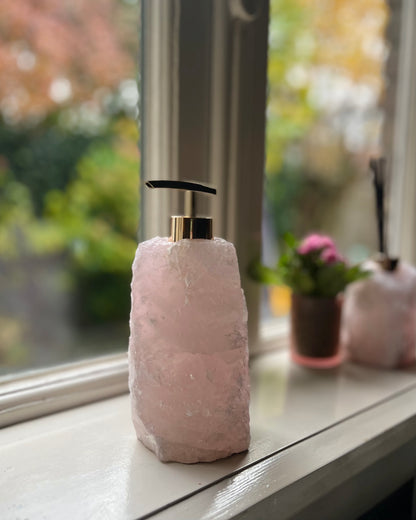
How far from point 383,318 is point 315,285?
0.13 metres

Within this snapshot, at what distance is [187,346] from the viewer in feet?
1.51

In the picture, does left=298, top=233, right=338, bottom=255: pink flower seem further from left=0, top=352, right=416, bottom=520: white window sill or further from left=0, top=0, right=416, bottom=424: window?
left=0, top=352, right=416, bottom=520: white window sill

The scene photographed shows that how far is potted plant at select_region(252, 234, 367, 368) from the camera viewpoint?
29.7 inches

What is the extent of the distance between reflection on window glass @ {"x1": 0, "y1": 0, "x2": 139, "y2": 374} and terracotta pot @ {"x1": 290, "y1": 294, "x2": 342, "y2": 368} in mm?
1646

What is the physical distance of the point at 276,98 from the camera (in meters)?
1.63

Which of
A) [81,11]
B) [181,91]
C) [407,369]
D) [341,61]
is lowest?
[407,369]

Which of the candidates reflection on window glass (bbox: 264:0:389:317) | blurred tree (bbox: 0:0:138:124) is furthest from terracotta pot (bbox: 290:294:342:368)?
blurred tree (bbox: 0:0:138:124)

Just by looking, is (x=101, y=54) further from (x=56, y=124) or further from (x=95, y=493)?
(x=95, y=493)

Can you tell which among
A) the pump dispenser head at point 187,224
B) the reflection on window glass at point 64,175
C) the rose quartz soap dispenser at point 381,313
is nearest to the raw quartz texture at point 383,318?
the rose quartz soap dispenser at point 381,313

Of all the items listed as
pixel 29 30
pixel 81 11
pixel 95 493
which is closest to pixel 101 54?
pixel 81 11

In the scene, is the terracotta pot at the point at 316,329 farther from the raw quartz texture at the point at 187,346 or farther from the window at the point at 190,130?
the raw quartz texture at the point at 187,346

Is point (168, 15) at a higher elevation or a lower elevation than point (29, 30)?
lower

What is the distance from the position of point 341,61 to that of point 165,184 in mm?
1276

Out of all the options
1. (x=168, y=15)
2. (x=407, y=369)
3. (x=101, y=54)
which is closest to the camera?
(x=168, y=15)
